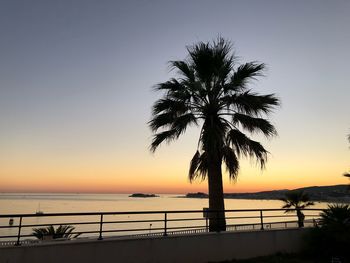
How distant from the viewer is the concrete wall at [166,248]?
7.35m

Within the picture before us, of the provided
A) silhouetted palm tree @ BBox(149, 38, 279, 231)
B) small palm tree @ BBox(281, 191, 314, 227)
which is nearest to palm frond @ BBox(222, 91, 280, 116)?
silhouetted palm tree @ BBox(149, 38, 279, 231)

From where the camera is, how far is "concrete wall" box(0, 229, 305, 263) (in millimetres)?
7352

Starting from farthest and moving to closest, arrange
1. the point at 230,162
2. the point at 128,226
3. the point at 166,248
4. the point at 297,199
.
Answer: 1. the point at 128,226
2. the point at 297,199
3. the point at 230,162
4. the point at 166,248

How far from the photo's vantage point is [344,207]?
40.8ft

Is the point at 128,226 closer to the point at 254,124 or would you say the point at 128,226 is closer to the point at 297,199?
the point at 297,199

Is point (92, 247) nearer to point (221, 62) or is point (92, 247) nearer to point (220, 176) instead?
point (220, 176)

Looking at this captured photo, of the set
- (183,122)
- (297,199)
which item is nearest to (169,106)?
(183,122)

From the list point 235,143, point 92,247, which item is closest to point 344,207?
point 235,143

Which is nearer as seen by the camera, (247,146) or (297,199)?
(247,146)

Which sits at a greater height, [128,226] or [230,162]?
[230,162]

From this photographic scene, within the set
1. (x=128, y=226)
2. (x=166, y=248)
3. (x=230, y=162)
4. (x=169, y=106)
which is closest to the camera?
(x=166, y=248)

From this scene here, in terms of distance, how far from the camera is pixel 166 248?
359 inches

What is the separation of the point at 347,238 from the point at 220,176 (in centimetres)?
453

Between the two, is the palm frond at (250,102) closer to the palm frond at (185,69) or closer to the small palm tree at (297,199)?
the palm frond at (185,69)
